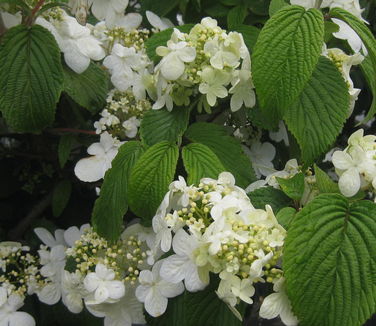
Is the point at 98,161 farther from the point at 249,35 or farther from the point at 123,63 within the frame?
the point at 249,35

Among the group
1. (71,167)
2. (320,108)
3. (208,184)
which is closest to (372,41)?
(320,108)

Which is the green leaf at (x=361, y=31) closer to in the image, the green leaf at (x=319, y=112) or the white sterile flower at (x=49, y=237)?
the green leaf at (x=319, y=112)

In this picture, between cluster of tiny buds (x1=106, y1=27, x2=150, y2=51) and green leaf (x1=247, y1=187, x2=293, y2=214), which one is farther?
cluster of tiny buds (x1=106, y1=27, x2=150, y2=51)

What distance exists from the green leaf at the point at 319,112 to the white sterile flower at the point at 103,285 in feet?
0.97

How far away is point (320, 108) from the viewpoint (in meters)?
0.78

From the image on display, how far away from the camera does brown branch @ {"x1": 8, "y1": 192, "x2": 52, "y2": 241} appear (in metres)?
1.18

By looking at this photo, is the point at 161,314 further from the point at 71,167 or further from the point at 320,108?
the point at 71,167

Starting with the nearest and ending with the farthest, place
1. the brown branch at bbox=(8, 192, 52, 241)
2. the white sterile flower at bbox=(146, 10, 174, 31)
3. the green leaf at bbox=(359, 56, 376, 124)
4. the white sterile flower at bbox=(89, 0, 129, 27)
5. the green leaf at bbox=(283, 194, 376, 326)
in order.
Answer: the green leaf at bbox=(283, 194, 376, 326) → the green leaf at bbox=(359, 56, 376, 124) → the white sterile flower at bbox=(89, 0, 129, 27) → the white sterile flower at bbox=(146, 10, 174, 31) → the brown branch at bbox=(8, 192, 52, 241)

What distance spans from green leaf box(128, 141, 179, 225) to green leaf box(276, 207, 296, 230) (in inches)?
6.0

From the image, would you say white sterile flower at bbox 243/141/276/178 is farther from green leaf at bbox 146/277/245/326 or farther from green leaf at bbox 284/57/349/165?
green leaf at bbox 146/277/245/326

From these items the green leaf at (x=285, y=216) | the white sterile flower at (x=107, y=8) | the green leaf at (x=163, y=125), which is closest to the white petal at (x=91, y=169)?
the green leaf at (x=163, y=125)

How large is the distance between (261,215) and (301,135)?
166mm

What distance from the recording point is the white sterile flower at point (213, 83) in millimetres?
765

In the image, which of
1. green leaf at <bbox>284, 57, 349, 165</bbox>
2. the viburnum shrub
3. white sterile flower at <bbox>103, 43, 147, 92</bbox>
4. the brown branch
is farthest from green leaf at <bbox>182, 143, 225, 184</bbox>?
the brown branch
